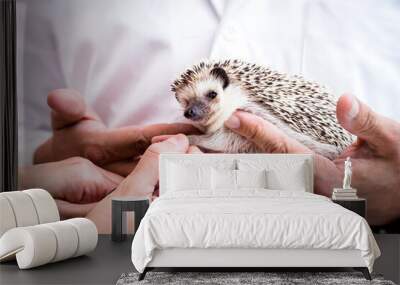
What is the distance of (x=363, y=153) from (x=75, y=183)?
322 cm

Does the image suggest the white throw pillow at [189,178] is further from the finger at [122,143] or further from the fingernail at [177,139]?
the finger at [122,143]

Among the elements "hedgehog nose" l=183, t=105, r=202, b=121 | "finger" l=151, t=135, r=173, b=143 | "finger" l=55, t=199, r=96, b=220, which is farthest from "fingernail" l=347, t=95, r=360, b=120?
"finger" l=55, t=199, r=96, b=220

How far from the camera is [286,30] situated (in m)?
6.70

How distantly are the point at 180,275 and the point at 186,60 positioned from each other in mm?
2893

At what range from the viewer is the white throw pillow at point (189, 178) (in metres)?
6.11

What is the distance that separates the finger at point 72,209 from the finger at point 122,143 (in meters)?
0.53

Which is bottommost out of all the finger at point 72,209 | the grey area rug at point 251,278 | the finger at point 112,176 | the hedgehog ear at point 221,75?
the grey area rug at point 251,278

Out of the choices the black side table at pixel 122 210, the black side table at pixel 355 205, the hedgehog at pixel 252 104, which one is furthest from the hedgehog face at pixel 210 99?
the black side table at pixel 355 205

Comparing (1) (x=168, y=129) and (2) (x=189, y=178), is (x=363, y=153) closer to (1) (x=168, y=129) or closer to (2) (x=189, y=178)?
(2) (x=189, y=178)

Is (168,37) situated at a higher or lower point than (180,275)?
higher

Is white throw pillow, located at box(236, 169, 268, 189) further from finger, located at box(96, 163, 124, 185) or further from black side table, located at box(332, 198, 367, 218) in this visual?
finger, located at box(96, 163, 124, 185)

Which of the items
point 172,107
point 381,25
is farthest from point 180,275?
point 381,25

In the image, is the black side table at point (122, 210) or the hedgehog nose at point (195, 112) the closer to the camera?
the black side table at point (122, 210)

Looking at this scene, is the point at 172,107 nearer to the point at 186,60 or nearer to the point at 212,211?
the point at 186,60
